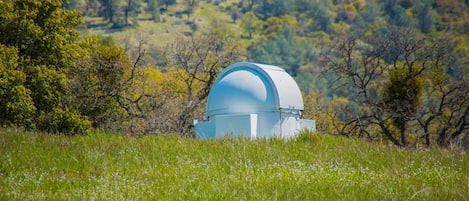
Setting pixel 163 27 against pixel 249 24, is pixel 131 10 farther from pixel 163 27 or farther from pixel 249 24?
pixel 249 24

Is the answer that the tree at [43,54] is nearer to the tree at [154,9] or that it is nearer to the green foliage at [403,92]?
the green foliage at [403,92]

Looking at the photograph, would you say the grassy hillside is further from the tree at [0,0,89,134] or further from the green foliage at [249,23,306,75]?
the tree at [0,0,89,134]

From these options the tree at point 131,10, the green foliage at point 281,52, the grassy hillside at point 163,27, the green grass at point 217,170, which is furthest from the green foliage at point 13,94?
the tree at point 131,10

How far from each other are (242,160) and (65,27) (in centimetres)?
2306

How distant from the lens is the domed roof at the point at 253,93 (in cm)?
2172

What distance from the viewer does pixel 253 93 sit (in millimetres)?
21703

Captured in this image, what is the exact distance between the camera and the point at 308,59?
536 feet

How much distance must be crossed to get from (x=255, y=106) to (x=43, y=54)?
13751 millimetres

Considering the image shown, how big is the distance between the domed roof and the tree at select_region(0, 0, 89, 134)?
932cm

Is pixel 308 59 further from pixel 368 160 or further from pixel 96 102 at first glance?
pixel 368 160

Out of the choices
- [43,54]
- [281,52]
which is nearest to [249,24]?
[281,52]

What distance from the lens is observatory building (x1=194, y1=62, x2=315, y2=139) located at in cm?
2138

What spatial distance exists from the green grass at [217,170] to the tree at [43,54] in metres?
15.3

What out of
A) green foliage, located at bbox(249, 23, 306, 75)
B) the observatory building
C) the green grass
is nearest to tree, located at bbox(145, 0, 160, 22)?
green foliage, located at bbox(249, 23, 306, 75)
